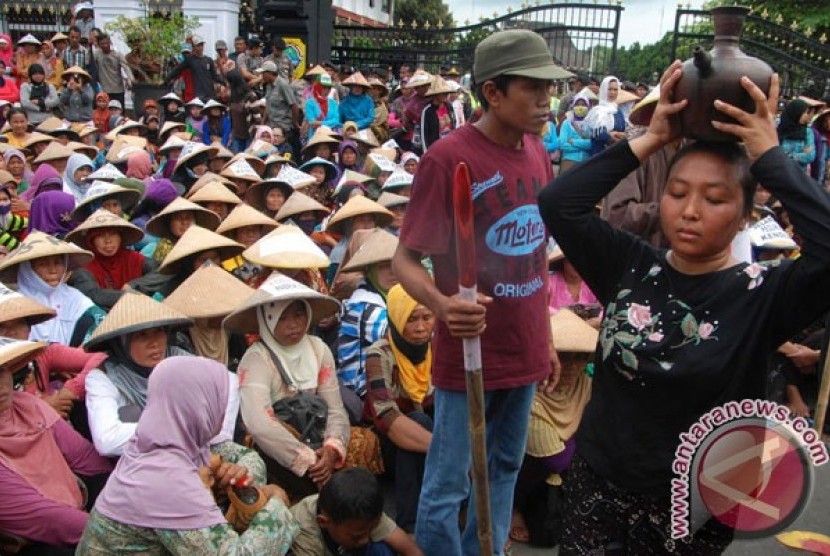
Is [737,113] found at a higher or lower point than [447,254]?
higher

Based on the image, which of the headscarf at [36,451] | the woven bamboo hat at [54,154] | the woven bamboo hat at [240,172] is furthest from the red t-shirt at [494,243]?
the woven bamboo hat at [54,154]

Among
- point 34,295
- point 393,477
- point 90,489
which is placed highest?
point 34,295

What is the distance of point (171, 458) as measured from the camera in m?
2.47

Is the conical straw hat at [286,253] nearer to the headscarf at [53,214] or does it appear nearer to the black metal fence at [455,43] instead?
the headscarf at [53,214]

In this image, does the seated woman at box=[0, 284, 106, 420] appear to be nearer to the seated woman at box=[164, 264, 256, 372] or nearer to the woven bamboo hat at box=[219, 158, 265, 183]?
the seated woman at box=[164, 264, 256, 372]

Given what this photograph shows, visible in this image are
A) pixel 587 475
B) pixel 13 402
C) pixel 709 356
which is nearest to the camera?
pixel 709 356

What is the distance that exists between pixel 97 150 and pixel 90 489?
712 centimetres

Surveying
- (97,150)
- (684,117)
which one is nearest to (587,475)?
(684,117)

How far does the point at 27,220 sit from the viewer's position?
684 centimetres

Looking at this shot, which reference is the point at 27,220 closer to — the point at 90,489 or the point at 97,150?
the point at 97,150

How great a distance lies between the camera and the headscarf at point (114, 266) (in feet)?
17.6

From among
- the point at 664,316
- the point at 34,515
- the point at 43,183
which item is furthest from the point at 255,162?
the point at 664,316

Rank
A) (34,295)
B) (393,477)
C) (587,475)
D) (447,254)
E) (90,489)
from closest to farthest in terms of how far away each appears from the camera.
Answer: (587,475)
(447,254)
(90,489)
(393,477)
(34,295)

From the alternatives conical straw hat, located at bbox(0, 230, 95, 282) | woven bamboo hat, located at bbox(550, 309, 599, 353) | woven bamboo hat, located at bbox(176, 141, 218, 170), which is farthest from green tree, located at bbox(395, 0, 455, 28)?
woven bamboo hat, located at bbox(550, 309, 599, 353)
